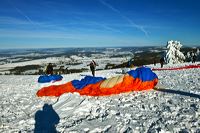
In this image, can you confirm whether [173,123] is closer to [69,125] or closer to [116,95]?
[69,125]

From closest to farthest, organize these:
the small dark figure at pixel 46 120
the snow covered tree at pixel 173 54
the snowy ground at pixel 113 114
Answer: the snowy ground at pixel 113 114 < the small dark figure at pixel 46 120 < the snow covered tree at pixel 173 54

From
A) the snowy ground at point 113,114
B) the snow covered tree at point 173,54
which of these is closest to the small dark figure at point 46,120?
the snowy ground at point 113,114

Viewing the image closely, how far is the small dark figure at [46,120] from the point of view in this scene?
27.2 ft

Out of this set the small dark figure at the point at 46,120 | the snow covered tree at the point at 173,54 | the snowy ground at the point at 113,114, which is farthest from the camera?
the snow covered tree at the point at 173,54

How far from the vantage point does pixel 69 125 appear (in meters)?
8.55

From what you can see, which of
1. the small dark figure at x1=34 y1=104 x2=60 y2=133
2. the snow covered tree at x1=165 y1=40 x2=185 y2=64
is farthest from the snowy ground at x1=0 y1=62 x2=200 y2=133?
the snow covered tree at x1=165 y1=40 x2=185 y2=64

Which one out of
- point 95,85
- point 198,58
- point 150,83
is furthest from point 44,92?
point 198,58

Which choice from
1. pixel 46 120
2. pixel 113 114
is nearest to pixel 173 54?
pixel 113 114

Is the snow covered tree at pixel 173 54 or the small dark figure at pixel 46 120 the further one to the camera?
the snow covered tree at pixel 173 54

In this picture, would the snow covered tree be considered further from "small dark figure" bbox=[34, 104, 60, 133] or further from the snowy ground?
"small dark figure" bbox=[34, 104, 60, 133]

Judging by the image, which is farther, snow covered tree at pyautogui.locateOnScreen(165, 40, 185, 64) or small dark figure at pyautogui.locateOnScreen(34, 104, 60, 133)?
snow covered tree at pyautogui.locateOnScreen(165, 40, 185, 64)

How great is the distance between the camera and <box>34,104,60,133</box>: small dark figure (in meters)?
8.30

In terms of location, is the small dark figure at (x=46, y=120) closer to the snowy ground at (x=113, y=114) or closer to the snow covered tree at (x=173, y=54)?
the snowy ground at (x=113, y=114)

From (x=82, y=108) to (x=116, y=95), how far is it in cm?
330
